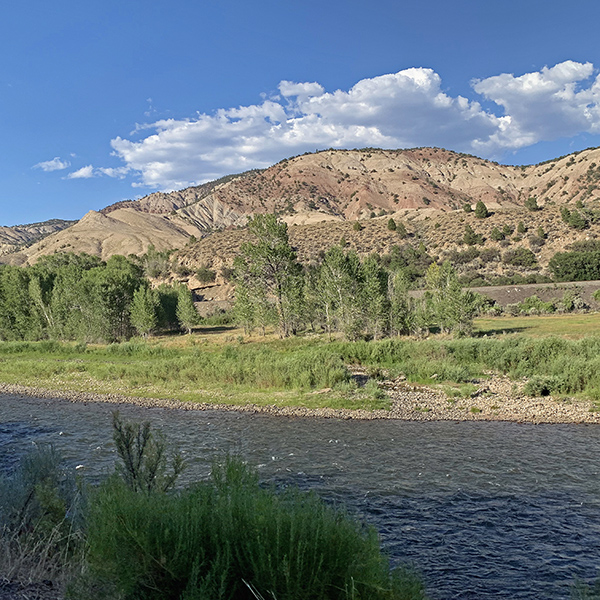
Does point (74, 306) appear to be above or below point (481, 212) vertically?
below

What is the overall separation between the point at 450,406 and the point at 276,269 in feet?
83.7

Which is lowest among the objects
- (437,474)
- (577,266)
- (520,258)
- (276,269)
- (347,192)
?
(437,474)

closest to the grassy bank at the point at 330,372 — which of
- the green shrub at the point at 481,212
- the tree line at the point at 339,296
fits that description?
the tree line at the point at 339,296

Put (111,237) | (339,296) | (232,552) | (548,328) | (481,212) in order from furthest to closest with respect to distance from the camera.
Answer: (111,237) → (481,212) → (548,328) → (339,296) → (232,552)

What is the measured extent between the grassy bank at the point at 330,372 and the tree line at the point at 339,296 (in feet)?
20.7

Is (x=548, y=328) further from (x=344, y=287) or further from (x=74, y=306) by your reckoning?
(x=74, y=306)

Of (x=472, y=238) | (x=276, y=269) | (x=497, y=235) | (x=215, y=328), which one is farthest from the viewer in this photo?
(x=472, y=238)

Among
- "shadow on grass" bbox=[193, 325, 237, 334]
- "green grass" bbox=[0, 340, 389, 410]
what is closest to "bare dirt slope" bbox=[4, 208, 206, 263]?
"shadow on grass" bbox=[193, 325, 237, 334]

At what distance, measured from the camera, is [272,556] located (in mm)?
4125

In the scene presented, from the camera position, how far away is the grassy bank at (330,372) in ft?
61.7

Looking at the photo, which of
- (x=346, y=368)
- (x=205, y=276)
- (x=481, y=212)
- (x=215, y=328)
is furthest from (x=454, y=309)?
(x=481, y=212)

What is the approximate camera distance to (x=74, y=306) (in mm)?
45031

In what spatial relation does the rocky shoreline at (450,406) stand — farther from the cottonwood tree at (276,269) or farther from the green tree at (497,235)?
the green tree at (497,235)

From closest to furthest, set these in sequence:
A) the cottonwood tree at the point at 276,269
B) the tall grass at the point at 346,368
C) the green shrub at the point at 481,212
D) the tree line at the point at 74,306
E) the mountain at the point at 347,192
A: the tall grass at the point at 346,368 < the cottonwood tree at the point at 276,269 < the tree line at the point at 74,306 < the green shrub at the point at 481,212 < the mountain at the point at 347,192
